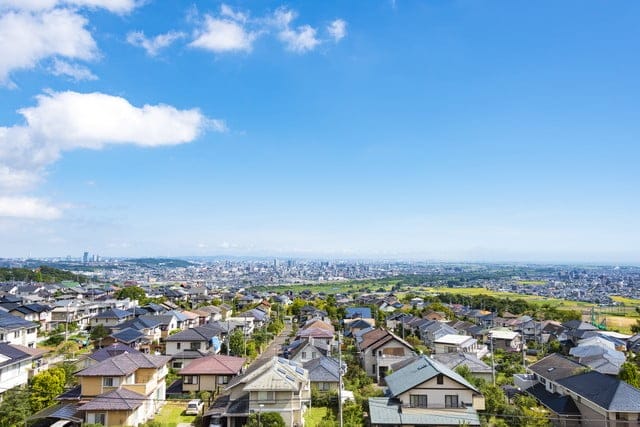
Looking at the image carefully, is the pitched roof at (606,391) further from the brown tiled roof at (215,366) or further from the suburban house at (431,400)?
the brown tiled roof at (215,366)

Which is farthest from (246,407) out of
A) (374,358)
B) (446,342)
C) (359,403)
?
(446,342)

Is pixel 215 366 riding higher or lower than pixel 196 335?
higher

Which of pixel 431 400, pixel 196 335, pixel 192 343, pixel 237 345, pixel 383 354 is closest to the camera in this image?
pixel 431 400

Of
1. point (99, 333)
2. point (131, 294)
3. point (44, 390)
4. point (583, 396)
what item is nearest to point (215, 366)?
point (44, 390)

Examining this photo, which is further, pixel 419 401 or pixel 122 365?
pixel 122 365

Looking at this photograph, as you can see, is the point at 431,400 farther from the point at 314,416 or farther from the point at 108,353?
the point at 108,353

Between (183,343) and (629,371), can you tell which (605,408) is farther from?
(183,343)
